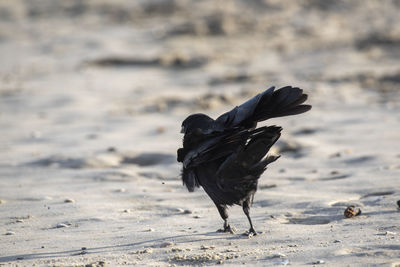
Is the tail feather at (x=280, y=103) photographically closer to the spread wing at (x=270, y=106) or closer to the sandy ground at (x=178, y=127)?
the spread wing at (x=270, y=106)

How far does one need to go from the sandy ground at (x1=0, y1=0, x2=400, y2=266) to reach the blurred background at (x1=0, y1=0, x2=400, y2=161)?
5 cm

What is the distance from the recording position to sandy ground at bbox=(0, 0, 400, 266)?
487cm

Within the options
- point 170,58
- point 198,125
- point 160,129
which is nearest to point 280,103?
point 198,125

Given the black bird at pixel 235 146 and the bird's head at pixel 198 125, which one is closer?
the black bird at pixel 235 146

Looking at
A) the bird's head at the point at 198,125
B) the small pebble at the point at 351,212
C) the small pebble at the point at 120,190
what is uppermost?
the bird's head at the point at 198,125

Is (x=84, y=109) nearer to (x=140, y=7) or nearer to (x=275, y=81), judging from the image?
(x=275, y=81)

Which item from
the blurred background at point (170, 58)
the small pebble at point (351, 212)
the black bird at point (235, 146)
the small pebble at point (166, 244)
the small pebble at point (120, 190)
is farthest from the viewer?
the blurred background at point (170, 58)

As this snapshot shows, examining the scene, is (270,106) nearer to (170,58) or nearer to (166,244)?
(166,244)

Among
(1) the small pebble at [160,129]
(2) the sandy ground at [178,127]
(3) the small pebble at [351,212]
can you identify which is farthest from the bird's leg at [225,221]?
(1) the small pebble at [160,129]

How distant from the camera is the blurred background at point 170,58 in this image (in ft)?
35.7

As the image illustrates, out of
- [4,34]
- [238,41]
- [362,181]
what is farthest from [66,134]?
[4,34]

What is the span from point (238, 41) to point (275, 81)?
3.76 metres

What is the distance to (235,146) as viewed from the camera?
197 inches

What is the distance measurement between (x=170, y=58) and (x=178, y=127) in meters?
5.18
